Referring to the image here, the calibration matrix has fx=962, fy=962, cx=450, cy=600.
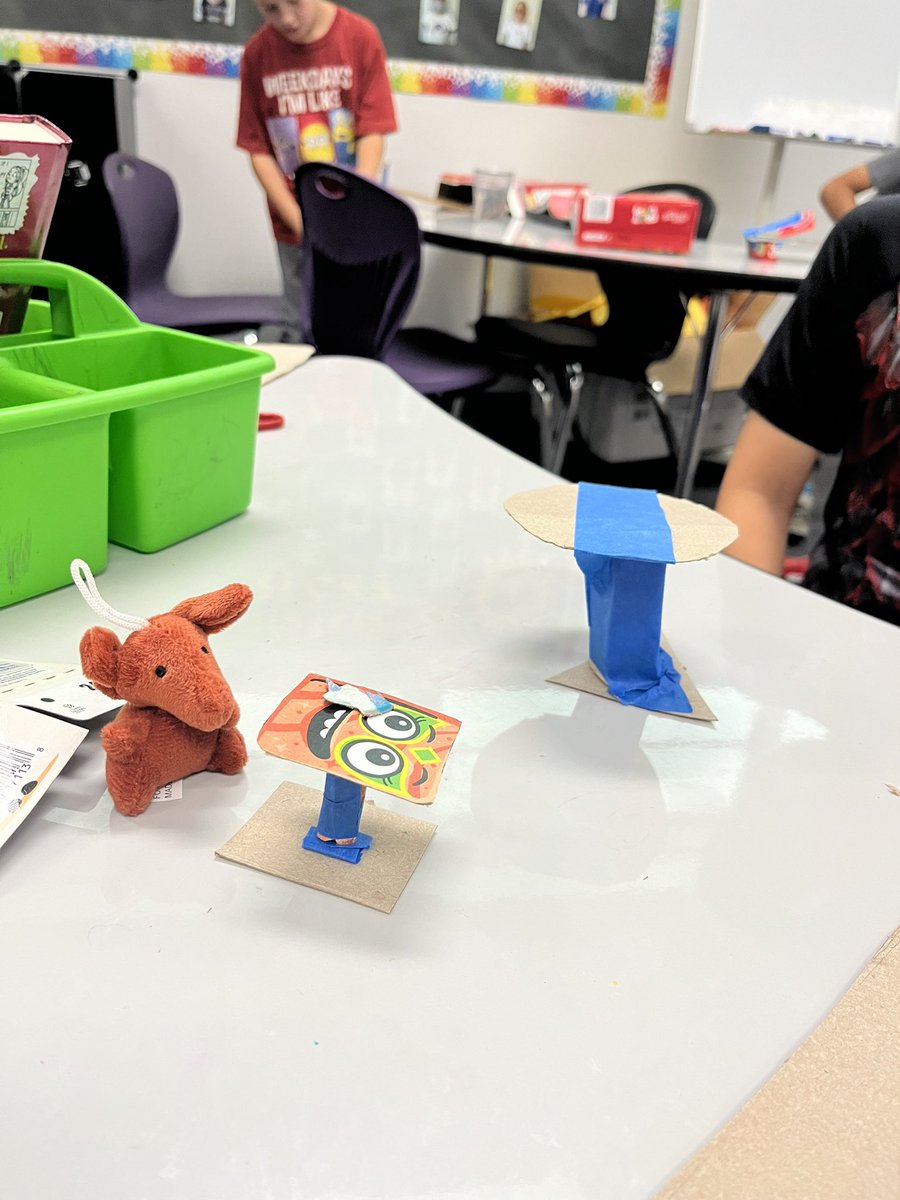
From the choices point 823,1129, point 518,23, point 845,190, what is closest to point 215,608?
point 823,1129

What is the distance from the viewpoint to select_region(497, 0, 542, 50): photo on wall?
3031 mm

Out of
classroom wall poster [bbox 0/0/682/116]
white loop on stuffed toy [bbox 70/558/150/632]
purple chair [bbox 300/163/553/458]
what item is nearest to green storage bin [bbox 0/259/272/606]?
white loop on stuffed toy [bbox 70/558/150/632]

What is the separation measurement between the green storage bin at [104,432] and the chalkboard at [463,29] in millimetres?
2317

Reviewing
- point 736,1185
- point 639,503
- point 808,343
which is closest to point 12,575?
point 639,503

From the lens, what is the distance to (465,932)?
38 cm

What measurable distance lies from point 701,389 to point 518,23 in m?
1.67

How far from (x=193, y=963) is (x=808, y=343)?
0.80m

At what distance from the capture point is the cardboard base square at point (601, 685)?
54 centimetres

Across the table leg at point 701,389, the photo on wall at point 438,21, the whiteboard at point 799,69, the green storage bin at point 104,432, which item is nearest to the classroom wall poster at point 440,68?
the photo on wall at point 438,21

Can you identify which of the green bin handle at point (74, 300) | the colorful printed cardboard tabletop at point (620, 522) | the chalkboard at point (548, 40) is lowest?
the colorful printed cardboard tabletop at point (620, 522)

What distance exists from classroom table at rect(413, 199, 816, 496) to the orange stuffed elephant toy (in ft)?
5.45

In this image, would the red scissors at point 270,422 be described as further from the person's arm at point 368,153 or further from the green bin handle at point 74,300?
the person's arm at point 368,153

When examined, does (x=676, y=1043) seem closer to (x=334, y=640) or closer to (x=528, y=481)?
(x=334, y=640)

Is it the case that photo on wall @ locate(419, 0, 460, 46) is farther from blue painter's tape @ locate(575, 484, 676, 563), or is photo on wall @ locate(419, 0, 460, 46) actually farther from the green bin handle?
blue painter's tape @ locate(575, 484, 676, 563)
